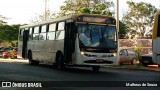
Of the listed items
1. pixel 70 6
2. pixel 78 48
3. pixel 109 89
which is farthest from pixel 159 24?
pixel 70 6

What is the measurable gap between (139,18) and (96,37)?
5008 cm

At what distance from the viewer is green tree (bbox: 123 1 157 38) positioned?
6838 centimetres

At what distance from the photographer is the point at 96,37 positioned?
20.5 meters

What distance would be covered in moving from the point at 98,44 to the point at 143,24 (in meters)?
50.7

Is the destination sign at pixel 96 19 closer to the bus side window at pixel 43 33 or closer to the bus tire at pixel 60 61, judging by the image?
the bus tire at pixel 60 61

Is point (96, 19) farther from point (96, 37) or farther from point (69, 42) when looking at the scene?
point (69, 42)

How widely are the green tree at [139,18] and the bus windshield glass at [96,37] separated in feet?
Answer: 158

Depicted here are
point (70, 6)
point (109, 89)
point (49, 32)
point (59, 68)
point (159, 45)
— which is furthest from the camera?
point (70, 6)

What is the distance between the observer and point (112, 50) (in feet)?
68.1

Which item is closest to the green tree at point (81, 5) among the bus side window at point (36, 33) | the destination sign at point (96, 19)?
the bus side window at point (36, 33)

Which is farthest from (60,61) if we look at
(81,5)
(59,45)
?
(81,5)

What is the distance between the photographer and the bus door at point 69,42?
2071 cm

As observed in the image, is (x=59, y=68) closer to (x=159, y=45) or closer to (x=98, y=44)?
(x=98, y=44)

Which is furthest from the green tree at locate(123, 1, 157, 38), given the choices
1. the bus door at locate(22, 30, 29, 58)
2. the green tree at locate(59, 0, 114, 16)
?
the bus door at locate(22, 30, 29, 58)
